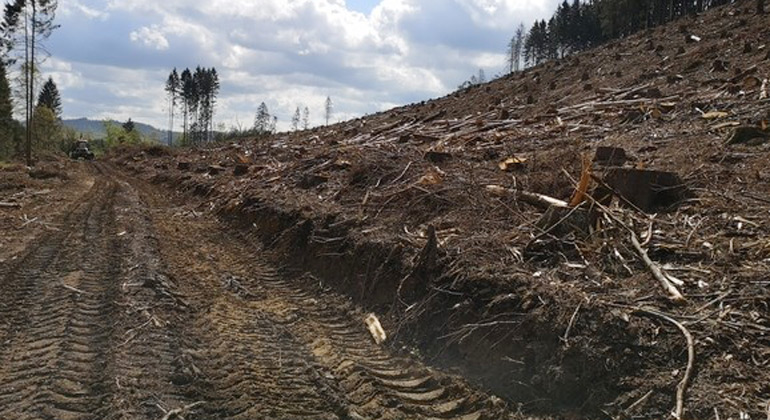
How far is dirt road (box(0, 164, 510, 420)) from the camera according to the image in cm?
419

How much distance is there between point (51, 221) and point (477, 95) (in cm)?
1985

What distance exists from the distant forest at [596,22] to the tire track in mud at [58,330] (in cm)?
4611

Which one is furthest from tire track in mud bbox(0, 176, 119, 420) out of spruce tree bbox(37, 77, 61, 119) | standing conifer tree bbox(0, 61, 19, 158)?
spruce tree bbox(37, 77, 61, 119)

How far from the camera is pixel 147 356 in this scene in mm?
4961

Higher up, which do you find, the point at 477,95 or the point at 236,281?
the point at 477,95

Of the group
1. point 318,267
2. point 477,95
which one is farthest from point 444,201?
point 477,95

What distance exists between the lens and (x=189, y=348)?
529 centimetres

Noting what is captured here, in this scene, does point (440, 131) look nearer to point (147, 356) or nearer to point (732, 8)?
point (147, 356)

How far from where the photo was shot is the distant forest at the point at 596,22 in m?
51.6

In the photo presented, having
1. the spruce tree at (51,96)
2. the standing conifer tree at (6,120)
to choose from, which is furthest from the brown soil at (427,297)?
the spruce tree at (51,96)

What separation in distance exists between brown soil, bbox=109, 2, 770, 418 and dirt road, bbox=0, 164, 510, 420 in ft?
1.51

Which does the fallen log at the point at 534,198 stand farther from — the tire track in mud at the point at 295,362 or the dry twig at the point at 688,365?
the tire track in mud at the point at 295,362

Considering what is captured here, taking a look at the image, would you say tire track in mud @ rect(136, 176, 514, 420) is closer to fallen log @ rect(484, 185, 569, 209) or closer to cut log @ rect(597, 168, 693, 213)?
fallen log @ rect(484, 185, 569, 209)

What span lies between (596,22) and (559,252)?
6719cm
